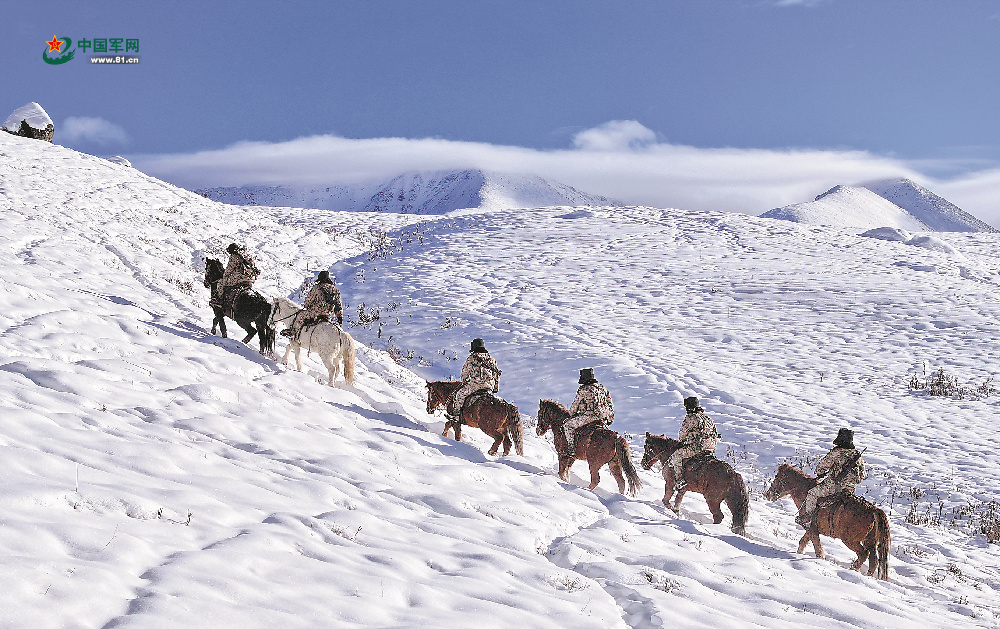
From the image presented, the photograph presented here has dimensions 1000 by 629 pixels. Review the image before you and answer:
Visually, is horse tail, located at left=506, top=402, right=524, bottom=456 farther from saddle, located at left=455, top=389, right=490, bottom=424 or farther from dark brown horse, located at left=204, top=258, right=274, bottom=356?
dark brown horse, located at left=204, top=258, right=274, bottom=356

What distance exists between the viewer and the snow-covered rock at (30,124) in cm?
4081

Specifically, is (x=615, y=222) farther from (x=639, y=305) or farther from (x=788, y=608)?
(x=788, y=608)

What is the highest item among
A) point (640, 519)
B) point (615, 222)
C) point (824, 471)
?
point (615, 222)

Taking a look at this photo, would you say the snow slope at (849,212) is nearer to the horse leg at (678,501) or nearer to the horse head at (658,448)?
the horse head at (658,448)

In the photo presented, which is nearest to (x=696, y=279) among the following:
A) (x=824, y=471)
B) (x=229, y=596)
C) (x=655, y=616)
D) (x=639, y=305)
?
(x=639, y=305)

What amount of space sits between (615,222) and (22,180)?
28879mm

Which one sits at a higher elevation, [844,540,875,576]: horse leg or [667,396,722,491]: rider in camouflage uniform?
[667,396,722,491]: rider in camouflage uniform

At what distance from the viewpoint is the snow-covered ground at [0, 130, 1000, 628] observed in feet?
15.3

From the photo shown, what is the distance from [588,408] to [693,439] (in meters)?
1.62

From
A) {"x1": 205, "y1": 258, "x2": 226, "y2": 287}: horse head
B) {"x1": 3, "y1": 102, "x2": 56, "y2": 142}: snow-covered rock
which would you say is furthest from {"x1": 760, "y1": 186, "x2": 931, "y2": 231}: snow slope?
{"x1": 205, "y1": 258, "x2": 226, "y2": 287}: horse head

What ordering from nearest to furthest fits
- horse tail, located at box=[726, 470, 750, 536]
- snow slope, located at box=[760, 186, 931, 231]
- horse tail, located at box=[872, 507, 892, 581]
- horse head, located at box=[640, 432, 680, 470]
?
horse tail, located at box=[872, 507, 892, 581], horse tail, located at box=[726, 470, 750, 536], horse head, located at box=[640, 432, 680, 470], snow slope, located at box=[760, 186, 931, 231]

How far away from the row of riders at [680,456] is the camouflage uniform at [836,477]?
0.04 ft

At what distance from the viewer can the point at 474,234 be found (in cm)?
3684

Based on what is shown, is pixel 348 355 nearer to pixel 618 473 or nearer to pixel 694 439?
pixel 618 473
